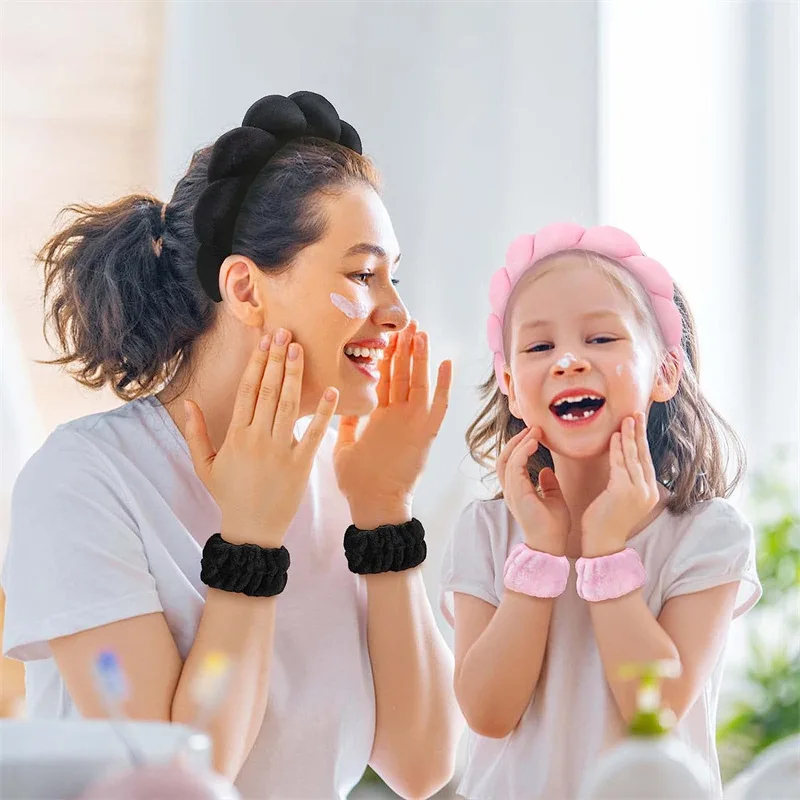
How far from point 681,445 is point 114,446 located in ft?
2.02

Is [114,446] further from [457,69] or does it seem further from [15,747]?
[457,69]

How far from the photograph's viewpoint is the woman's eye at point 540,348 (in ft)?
3.65

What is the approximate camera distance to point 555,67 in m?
1.88

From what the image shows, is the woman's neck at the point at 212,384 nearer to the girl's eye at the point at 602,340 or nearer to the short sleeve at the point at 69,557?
the short sleeve at the point at 69,557

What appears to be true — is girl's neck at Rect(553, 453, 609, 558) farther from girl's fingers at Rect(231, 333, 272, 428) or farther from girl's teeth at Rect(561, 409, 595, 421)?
girl's fingers at Rect(231, 333, 272, 428)

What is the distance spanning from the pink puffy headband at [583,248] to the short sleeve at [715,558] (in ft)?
0.63

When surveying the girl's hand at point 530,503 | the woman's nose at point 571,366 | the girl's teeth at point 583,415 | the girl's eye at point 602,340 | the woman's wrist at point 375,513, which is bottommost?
the woman's wrist at point 375,513

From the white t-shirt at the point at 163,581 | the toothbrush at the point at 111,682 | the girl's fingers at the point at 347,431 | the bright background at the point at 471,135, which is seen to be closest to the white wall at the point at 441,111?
the bright background at the point at 471,135

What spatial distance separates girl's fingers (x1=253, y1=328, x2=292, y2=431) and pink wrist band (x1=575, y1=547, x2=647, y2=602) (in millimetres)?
341

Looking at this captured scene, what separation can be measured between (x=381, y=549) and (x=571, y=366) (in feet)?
1.00

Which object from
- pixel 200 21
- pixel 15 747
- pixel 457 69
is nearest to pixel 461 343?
pixel 457 69

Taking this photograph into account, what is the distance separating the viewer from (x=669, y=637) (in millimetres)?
1056

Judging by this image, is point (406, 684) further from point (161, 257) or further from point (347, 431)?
point (161, 257)

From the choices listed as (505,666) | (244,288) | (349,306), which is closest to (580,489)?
(505,666)
